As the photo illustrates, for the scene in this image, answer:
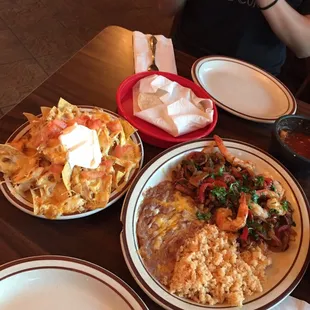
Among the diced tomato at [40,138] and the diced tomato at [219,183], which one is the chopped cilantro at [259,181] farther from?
the diced tomato at [40,138]

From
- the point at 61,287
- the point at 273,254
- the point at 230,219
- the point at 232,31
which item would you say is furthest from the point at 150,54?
the point at 61,287

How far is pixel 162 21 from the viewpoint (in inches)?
155

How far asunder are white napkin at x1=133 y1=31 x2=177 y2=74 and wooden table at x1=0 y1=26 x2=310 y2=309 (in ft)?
0.10

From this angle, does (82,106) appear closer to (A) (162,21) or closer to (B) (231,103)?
(B) (231,103)

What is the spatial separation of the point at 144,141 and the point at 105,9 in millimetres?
2858

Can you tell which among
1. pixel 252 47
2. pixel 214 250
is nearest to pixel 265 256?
pixel 214 250

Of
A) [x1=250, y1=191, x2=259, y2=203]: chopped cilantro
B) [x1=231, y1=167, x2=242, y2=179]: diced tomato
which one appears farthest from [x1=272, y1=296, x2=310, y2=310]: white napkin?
[x1=231, y1=167, x2=242, y2=179]: diced tomato

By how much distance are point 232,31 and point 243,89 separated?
45 centimetres

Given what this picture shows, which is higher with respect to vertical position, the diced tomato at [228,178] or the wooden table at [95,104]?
the diced tomato at [228,178]

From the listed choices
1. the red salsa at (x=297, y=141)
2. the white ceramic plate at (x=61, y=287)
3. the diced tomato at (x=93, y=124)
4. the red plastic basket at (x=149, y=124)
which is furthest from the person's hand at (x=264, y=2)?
the white ceramic plate at (x=61, y=287)

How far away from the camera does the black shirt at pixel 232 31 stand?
1.93 meters

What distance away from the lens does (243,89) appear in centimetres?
168

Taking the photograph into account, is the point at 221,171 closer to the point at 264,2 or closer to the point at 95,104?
the point at 95,104

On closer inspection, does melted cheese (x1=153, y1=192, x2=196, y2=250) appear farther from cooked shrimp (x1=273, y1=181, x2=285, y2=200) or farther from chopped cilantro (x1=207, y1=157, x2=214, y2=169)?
cooked shrimp (x1=273, y1=181, x2=285, y2=200)
